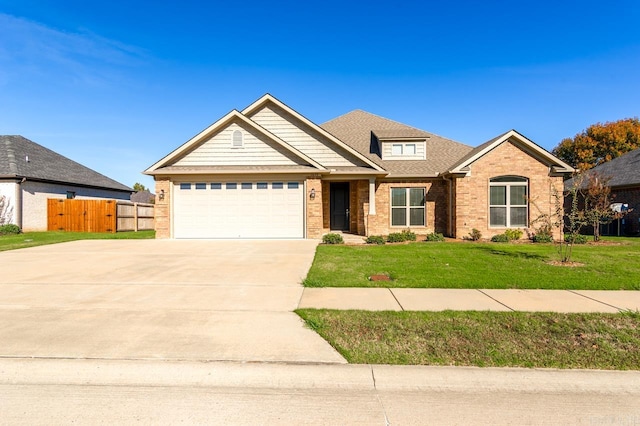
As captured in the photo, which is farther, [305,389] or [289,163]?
[289,163]

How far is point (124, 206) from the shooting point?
22.4 m

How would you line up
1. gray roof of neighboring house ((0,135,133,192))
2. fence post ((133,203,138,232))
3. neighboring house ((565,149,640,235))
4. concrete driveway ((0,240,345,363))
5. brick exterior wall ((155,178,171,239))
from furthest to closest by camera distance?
fence post ((133,203,138,232))
gray roof of neighboring house ((0,135,133,192))
neighboring house ((565,149,640,235))
brick exterior wall ((155,178,171,239))
concrete driveway ((0,240,345,363))

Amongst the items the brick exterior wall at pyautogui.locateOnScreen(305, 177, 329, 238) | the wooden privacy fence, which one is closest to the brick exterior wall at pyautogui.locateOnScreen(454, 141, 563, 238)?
the brick exterior wall at pyautogui.locateOnScreen(305, 177, 329, 238)

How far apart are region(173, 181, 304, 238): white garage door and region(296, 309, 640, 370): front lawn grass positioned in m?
10.7

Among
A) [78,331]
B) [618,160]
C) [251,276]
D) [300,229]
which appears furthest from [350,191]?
[618,160]

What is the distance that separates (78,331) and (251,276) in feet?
12.6

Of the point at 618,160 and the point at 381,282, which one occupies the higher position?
the point at 618,160

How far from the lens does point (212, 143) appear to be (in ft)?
53.1

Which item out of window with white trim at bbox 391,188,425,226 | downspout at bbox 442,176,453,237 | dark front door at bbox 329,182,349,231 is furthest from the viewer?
dark front door at bbox 329,182,349,231

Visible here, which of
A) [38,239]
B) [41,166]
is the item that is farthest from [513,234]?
[41,166]

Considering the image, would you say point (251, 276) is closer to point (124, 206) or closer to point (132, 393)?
point (132, 393)

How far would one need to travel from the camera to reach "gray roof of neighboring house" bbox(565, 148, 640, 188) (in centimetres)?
1979

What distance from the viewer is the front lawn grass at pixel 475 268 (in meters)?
7.16

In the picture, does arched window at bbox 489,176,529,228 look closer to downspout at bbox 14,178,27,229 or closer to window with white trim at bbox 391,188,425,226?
window with white trim at bbox 391,188,425,226
